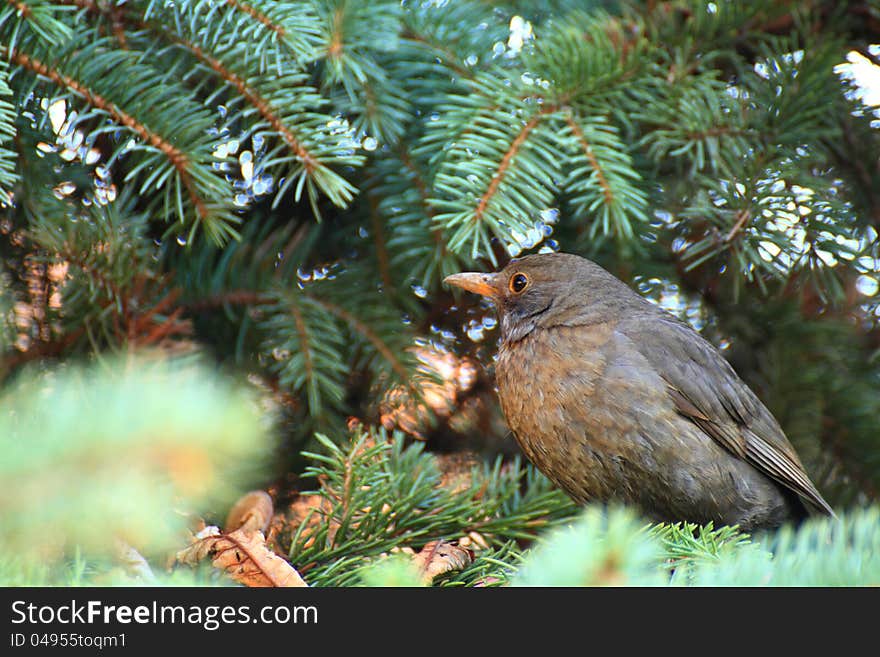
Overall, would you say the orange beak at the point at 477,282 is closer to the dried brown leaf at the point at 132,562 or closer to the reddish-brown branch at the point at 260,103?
the reddish-brown branch at the point at 260,103

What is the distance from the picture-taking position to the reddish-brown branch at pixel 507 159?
1975 mm

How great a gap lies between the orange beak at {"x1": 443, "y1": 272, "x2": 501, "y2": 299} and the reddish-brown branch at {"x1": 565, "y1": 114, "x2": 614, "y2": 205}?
1.69 ft

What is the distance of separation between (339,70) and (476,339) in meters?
1.22

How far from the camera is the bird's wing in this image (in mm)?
2604

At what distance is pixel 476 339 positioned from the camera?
2875 mm

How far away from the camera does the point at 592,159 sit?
2.06 metres

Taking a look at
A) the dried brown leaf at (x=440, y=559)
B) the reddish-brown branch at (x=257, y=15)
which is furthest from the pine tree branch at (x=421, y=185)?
the dried brown leaf at (x=440, y=559)

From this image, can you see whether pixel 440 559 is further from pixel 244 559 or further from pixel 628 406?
pixel 628 406

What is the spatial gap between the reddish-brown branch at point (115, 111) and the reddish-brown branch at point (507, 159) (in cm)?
64

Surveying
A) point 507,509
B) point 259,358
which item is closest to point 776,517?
point 507,509

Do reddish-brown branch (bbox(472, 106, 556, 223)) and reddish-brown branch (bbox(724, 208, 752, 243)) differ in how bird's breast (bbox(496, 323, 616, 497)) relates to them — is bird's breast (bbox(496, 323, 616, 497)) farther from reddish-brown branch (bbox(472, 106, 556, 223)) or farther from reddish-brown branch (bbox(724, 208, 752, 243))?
reddish-brown branch (bbox(472, 106, 556, 223))

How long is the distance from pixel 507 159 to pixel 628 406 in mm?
806

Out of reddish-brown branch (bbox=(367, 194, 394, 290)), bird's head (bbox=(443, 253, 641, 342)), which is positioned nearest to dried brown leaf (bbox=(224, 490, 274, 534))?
reddish-brown branch (bbox=(367, 194, 394, 290))
